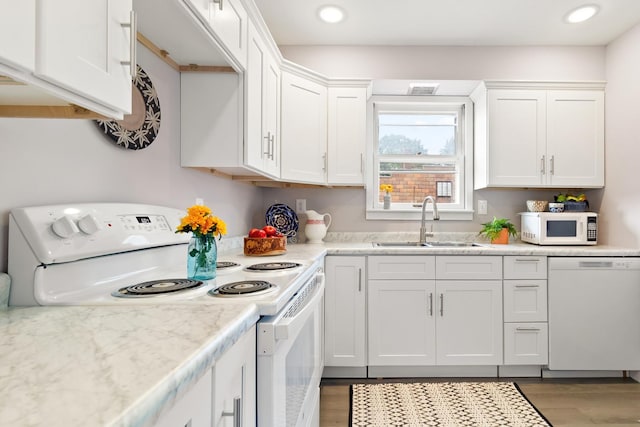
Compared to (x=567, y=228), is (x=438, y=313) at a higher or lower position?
lower

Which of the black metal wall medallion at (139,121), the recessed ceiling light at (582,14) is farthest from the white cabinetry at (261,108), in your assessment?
the recessed ceiling light at (582,14)

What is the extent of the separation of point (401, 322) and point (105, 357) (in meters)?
2.20

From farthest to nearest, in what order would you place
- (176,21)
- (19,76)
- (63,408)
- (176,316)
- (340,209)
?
(340,209) → (176,21) → (176,316) → (19,76) → (63,408)

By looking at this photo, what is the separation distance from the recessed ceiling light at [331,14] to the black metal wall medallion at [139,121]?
1.49m

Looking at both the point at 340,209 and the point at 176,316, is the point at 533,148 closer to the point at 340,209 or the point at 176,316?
the point at 340,209

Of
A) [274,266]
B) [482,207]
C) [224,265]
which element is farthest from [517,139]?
[224,265]

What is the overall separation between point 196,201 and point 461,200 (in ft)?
7.52

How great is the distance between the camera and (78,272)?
106cm

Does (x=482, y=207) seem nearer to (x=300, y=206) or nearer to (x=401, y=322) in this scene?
(x=401, y=322)

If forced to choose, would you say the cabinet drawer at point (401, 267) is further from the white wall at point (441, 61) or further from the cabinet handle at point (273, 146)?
the white wall at point (441, 61)

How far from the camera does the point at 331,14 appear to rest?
259 cm

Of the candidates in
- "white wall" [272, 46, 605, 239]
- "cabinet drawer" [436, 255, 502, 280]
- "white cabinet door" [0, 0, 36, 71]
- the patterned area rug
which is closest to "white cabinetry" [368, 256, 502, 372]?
"cabinet drawer" [436, 255, 502, 280]

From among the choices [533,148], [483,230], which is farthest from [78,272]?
[533,148]

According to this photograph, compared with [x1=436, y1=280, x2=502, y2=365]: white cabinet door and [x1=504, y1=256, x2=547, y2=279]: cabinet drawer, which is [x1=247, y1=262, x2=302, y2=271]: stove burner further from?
[x1=504, y1=256, x2=547, y2=279]: cabinet drawer
